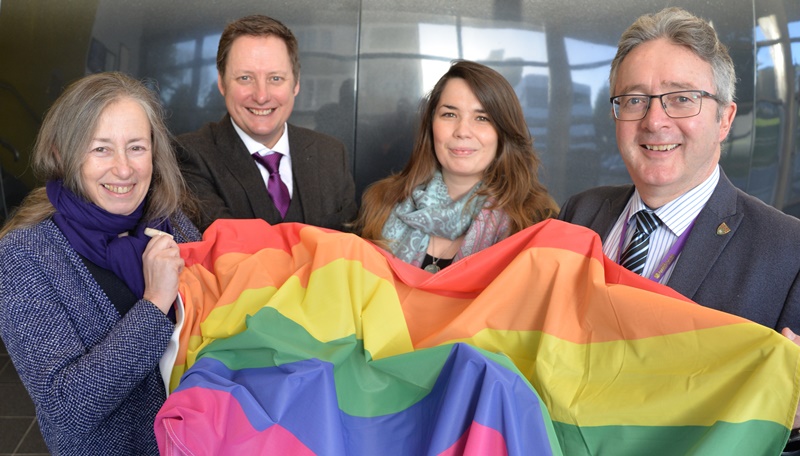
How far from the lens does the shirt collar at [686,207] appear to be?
2199mm

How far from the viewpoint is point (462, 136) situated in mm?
2859

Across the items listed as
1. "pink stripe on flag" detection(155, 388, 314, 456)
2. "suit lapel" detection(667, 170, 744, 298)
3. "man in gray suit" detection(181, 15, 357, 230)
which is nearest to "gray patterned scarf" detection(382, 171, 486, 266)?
"man in gray suit" detection(181, 15, 357, 230)

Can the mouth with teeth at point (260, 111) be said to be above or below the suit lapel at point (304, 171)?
above

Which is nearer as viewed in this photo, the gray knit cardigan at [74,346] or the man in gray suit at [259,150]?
the gray knit cardigan at [74,346]

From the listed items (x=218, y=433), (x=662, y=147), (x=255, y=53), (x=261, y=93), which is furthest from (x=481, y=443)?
(x=255, y=53)

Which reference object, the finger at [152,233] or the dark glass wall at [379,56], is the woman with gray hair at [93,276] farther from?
the dark glass wall at [379,56]

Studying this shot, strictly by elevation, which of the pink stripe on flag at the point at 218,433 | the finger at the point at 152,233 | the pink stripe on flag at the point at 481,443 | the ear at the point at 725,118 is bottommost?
the pink stripe on flag at the point at 218,433

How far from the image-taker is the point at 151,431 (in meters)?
2.31

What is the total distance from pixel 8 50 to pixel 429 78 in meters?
1.93

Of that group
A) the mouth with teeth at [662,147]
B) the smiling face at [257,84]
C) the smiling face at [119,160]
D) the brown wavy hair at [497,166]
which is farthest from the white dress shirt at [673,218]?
the smiling face at [257,84]

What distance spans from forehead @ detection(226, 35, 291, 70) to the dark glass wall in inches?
24.2

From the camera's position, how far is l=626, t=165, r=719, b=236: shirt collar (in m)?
2.20

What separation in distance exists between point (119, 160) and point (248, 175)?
89cm

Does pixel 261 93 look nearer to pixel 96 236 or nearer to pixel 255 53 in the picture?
pixel 255 53
